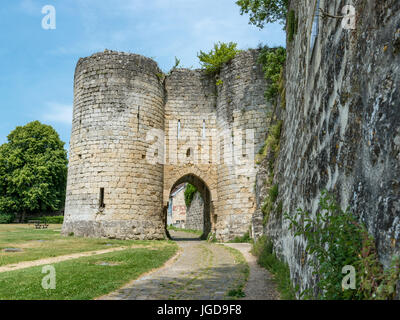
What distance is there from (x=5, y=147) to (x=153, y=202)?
22.9 metres

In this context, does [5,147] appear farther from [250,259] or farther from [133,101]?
[250,259]

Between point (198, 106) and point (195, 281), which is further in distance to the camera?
point (198, 106)

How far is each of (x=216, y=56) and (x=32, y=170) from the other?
21297 millimetres

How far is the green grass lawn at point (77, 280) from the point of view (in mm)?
5523

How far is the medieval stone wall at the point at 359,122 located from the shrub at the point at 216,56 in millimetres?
15940

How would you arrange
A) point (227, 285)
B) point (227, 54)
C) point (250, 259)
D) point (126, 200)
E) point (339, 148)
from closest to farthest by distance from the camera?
1. point (339, 148)
2. point (227, 285)
3. point (250, 259)
4. point (126, 200)
5. point (227, 54)

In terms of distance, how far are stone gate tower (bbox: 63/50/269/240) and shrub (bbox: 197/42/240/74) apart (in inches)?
25.2

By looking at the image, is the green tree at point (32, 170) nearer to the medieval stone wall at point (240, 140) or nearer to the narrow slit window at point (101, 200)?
the narrow slit window at point (101, 200)

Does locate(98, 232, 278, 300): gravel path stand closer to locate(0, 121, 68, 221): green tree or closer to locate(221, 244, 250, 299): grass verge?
locate(221, 244, 250, 299): grass verge

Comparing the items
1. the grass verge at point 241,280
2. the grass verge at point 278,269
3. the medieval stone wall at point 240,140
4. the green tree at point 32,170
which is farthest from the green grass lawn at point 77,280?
the green tree at point 32,170

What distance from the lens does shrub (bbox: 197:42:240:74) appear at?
67.1 ft

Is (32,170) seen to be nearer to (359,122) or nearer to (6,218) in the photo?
(6,218)
